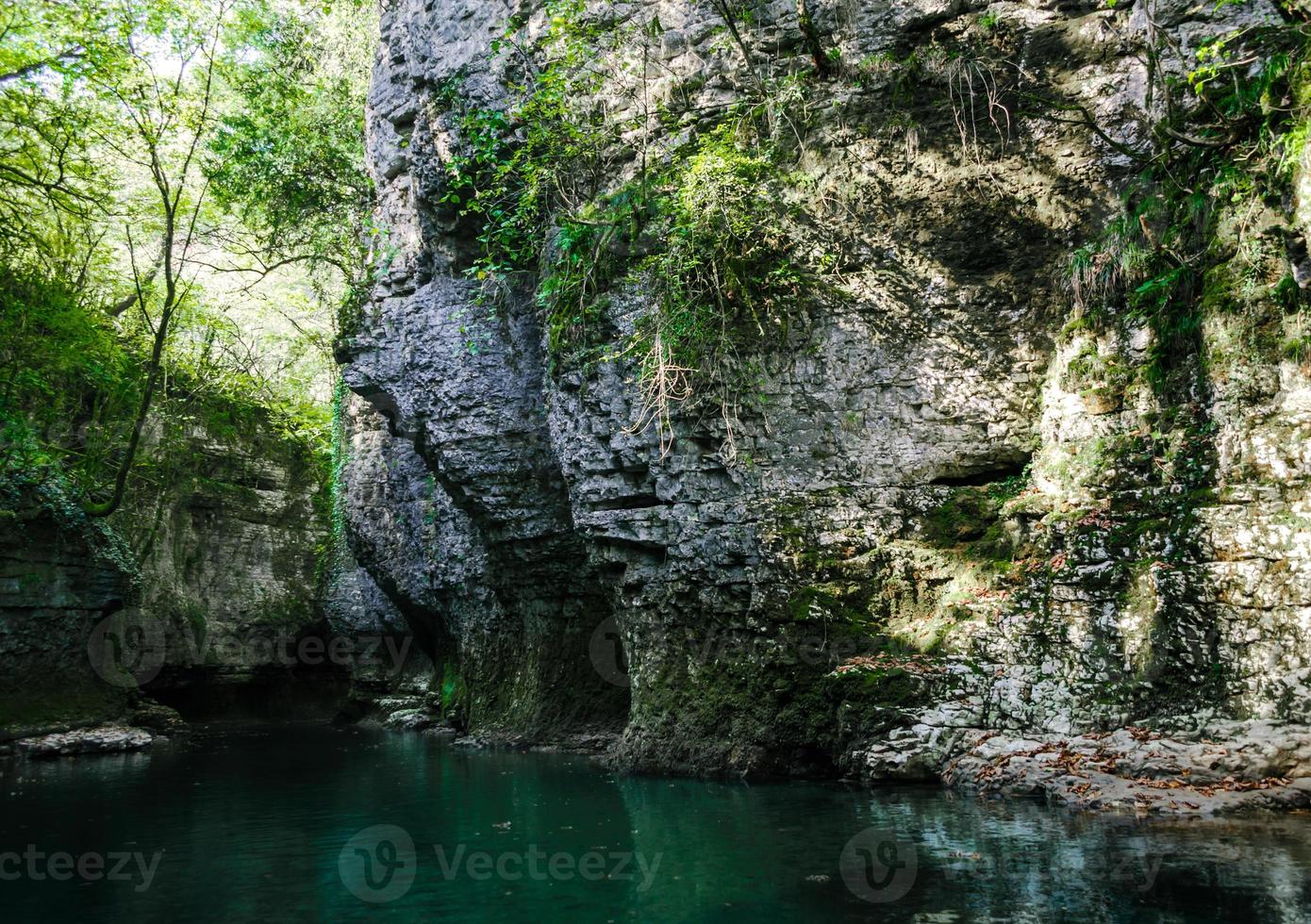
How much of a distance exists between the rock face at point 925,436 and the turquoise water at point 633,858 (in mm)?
1399

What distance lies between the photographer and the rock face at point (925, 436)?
822 centimetres

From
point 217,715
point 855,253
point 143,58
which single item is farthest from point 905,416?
point 217,715

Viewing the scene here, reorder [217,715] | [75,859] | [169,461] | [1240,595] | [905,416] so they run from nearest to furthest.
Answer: [75,859]
[1240,595]
[905,416]
[169,461]
[217,715]

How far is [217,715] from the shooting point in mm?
25938

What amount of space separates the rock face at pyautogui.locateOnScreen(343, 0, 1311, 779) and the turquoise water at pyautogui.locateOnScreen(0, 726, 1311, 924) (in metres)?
1.40

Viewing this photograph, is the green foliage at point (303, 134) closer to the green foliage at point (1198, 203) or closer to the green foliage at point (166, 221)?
the green foliage at point (166, 221)

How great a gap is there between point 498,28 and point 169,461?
15272 mm

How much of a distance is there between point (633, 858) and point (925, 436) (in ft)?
20.4

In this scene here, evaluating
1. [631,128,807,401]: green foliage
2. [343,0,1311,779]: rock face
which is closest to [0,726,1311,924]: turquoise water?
[343,0,1311,779]: rock face

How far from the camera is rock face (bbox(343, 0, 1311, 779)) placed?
27.0 ft

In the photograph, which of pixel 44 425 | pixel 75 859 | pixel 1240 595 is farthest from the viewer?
pixel 44 425

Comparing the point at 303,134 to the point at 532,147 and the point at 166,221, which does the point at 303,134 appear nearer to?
the point at 166,221

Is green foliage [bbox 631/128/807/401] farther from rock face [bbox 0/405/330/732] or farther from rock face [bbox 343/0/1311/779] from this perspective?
rock face [bbox 0/405/330/732]

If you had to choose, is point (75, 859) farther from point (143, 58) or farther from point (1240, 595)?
point (143, 58)
